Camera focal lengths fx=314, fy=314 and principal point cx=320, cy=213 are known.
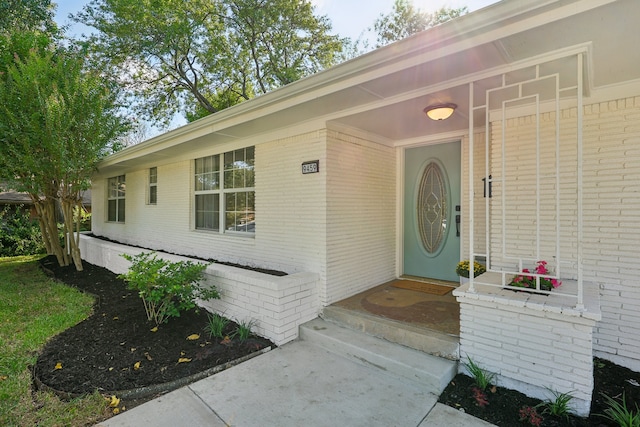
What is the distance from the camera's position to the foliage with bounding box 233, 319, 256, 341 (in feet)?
11.3

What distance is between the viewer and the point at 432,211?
15.9 ft

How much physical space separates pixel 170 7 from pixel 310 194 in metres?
10.1

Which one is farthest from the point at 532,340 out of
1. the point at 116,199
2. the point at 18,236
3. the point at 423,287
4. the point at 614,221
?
the point at 18,236

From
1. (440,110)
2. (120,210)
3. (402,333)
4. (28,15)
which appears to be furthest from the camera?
(28,15)

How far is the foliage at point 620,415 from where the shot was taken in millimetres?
1976

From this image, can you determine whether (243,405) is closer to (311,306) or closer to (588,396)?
(311,306)

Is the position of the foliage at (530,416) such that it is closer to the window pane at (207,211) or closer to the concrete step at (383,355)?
the concrete step at (383,355)

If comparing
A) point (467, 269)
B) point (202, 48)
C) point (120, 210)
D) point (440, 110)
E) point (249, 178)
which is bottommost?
point (467, 269)

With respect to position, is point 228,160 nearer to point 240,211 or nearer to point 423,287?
point 240,211

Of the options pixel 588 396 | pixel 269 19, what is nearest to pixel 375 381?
pixel 588 396

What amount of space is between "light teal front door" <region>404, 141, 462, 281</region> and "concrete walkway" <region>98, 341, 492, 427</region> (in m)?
2.42

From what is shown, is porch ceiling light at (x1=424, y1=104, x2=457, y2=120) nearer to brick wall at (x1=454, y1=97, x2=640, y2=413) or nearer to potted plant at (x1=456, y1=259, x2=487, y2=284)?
brick wall at (x1=454, y1=97, x2=640, y2=413)

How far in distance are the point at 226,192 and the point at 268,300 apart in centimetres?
278

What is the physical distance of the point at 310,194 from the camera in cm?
412
